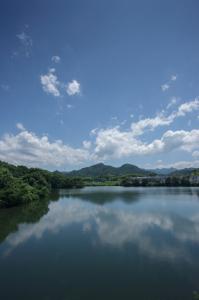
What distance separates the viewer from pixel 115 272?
32.0 ft

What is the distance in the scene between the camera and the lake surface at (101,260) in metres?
8.12

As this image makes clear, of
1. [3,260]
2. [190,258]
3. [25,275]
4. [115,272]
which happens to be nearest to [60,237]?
[3,260]

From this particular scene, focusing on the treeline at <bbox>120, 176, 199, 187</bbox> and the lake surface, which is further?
the treeline at <bbox>120, 176, 199, 187</bbox>

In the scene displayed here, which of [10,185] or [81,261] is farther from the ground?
[10,185]

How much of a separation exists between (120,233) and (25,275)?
8429 mm

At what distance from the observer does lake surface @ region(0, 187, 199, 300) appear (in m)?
8.12

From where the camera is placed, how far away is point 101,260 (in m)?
11.3

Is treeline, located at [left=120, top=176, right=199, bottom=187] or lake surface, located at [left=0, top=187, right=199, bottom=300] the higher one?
treeline, located at [left=120, top=176, right=199, bottom=187]

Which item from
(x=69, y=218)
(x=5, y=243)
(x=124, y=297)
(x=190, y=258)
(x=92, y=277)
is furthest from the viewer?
(x=69, y=218)

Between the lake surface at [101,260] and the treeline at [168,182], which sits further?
the treeline at [168,182]

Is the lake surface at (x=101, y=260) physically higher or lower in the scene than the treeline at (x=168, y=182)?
lower

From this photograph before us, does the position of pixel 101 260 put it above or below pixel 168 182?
below

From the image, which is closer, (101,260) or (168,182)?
(101,260)

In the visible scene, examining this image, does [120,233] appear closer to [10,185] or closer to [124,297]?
[124,297]
